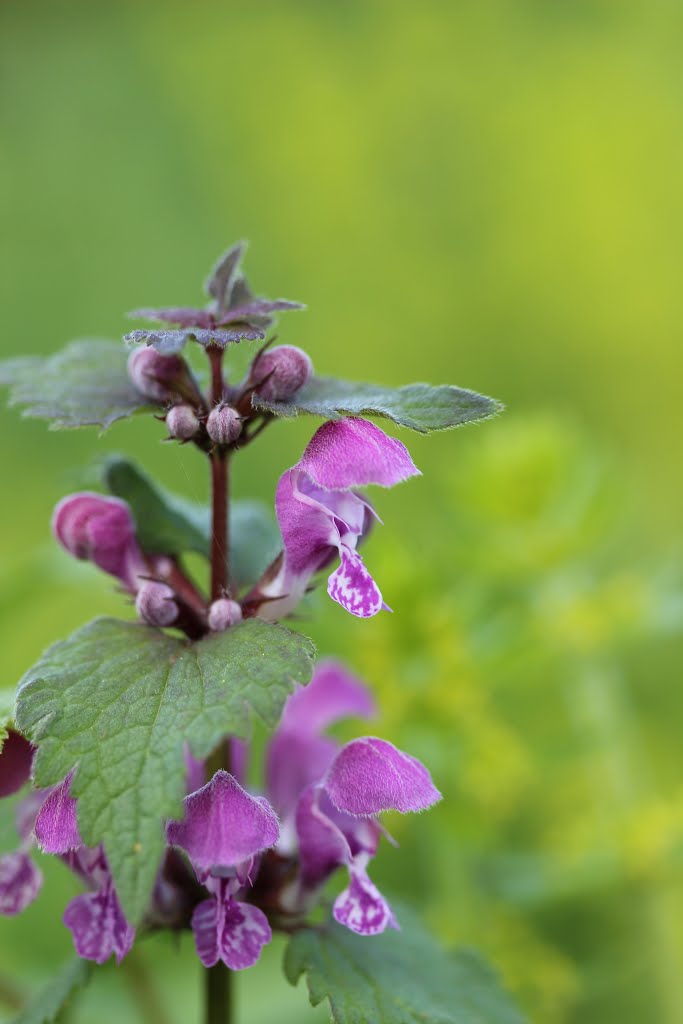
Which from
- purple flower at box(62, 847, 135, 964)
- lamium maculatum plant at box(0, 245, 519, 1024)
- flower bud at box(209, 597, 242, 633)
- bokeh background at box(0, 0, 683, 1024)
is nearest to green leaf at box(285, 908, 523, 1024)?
lamium maculatum plant at box(0, 245, 519, 1024)

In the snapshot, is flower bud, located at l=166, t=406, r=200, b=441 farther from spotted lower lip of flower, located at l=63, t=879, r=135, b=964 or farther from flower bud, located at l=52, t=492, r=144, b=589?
spotted lower lip of flower, located at l=63, t=879, r=135, b=964

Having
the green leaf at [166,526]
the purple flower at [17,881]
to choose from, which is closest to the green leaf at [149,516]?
the green leaf at [166,526]

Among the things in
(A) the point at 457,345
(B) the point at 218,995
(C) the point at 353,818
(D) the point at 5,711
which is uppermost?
(D) the point at 5,711

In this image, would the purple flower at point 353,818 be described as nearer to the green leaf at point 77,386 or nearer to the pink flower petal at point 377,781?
the pink flower petal at point 377,781

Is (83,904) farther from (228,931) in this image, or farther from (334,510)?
(334,510)

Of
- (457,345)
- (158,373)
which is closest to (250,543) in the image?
(158,373)
